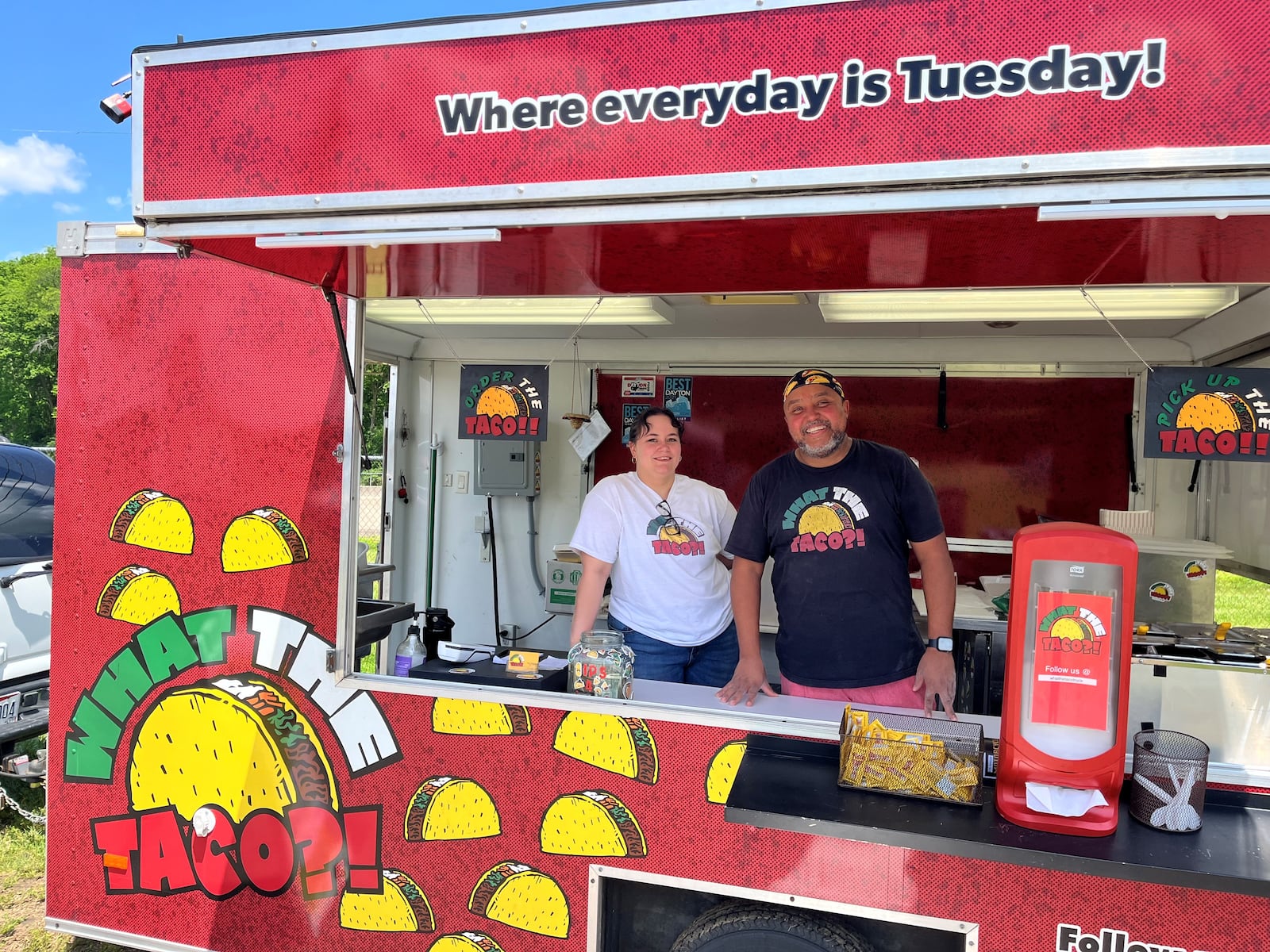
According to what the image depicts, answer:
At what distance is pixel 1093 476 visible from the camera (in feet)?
18.1

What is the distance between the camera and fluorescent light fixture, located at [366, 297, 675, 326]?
4574 millimetres

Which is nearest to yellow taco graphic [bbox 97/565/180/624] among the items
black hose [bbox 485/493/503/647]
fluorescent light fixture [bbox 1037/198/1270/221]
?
fluorescent light fixture [bbox 1037/198/1270/221]

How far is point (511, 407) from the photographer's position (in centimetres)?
322

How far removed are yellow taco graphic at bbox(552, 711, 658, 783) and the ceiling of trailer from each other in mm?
1249

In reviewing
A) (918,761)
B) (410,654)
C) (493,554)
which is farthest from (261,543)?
(493,554)

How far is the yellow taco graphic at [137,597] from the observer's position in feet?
9.24

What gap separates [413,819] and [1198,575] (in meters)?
3.99

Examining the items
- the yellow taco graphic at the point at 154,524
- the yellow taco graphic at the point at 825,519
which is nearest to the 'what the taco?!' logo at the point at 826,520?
the yellow taco graphic at the point at 825,519

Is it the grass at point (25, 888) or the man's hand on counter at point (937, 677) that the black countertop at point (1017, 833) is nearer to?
the man's hand on counter at point (937, 677)

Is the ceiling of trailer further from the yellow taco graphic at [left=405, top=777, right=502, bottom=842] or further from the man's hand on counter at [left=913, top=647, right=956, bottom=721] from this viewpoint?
the yellow taco graphic at [left=405, top=777, right=502, bottom=842]

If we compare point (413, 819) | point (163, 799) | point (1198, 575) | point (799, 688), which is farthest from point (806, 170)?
point (1198, 575)

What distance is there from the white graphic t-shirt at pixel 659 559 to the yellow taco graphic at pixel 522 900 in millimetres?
929

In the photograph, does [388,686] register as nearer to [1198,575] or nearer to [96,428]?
[96,428]

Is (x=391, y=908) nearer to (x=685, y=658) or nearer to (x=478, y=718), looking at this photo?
(x=478, y=718)
